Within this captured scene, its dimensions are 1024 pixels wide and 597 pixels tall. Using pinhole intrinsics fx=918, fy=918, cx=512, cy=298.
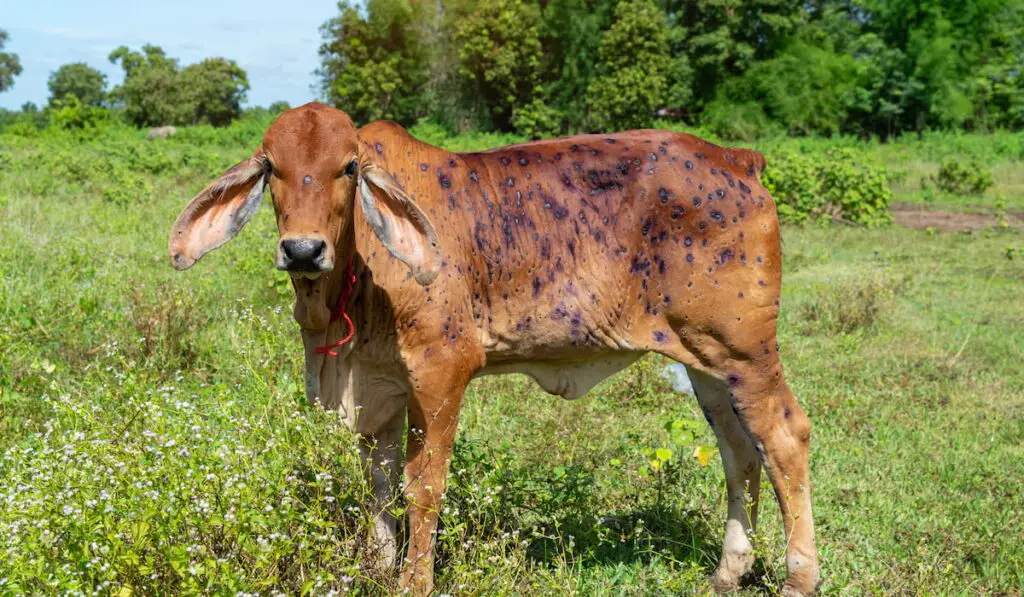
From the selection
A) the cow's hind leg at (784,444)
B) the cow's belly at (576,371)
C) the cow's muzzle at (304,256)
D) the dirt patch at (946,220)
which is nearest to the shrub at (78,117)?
the dirt patch at (946,220)

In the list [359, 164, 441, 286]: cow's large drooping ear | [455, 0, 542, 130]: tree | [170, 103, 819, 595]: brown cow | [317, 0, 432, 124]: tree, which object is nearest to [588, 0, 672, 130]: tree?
[455, 0, 542, 130]: tree

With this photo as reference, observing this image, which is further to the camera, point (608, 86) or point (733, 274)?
point (608, 86)

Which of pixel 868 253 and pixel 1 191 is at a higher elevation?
pixel 1 191

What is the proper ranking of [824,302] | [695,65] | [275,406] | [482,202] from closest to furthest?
[482,202]
[275,406]
[824,302]
[695,65]

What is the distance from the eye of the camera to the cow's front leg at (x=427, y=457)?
11.2 feet

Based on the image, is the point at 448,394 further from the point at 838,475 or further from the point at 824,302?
the point at 824,302

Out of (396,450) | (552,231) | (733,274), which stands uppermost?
(552,231)

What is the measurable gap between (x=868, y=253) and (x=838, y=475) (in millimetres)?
7479

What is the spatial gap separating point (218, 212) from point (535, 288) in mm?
1221

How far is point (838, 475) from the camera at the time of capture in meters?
5.19

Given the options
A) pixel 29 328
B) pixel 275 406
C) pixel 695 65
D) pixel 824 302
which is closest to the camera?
pixel 275 406

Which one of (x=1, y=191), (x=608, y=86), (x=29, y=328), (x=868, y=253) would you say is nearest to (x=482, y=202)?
(x=29, y=328)

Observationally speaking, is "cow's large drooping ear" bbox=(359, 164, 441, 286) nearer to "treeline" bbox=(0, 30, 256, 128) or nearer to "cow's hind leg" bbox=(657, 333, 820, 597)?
"cow's hind leg" bbox=(657, 333, 820, 597)

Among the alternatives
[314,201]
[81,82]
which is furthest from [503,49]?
[81,82]
